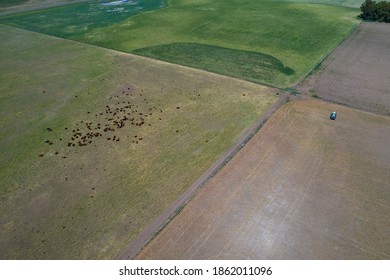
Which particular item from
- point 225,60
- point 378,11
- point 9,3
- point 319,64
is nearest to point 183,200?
point 225,60

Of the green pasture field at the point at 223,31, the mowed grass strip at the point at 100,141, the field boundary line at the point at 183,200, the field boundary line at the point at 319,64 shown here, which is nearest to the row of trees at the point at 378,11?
the green pasture field at the point at 223,31

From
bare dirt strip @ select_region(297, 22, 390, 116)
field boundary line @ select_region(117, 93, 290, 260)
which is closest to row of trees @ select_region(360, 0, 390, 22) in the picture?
bare dirt strip @ select_region(297, 22, 390, 116)

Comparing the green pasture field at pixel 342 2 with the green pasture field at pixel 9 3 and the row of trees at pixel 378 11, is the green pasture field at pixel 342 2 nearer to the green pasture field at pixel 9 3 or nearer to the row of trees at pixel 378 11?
the row of trees at pixel 378 11

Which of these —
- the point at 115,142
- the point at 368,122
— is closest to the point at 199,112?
the point at 115,142

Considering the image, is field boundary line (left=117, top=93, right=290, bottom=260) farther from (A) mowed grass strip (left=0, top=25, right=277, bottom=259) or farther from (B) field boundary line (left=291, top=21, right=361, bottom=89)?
(B) field boundary line (left=291, top=21, right=361, bottom=89)

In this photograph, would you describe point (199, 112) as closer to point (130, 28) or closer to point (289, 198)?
point (289, 198)

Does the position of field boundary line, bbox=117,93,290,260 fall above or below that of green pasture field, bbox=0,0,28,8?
below
